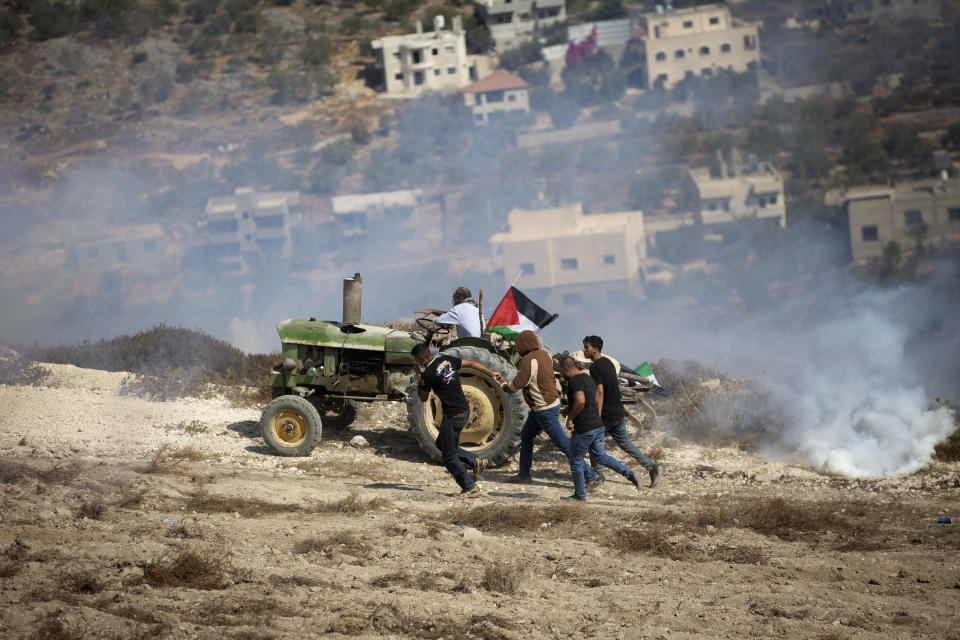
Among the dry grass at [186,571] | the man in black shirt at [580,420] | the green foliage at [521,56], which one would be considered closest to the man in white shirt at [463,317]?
the man in black shirt at [580,420]

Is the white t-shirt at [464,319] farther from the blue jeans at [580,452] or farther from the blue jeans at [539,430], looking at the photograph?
the blue jeans at [580,452]

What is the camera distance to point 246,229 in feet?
213

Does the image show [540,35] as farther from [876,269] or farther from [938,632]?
[938,632]

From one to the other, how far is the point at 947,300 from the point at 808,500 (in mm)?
49388

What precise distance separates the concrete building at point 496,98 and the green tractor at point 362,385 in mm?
74671

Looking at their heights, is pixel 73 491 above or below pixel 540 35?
below

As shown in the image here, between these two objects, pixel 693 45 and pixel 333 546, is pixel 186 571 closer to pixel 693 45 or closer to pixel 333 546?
pixel 333 546

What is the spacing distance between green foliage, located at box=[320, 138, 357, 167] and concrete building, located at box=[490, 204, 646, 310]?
19.1 m

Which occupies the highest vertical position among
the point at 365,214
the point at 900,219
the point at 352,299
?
the point at 365,214

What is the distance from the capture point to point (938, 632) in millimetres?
6531

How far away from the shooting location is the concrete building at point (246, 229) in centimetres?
6425

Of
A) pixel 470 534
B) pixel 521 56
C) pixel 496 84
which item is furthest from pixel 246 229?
pixel 470 534

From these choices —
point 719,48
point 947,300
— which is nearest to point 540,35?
point 719,48

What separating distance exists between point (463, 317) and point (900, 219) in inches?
2281
